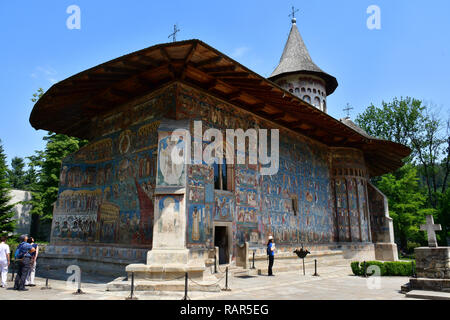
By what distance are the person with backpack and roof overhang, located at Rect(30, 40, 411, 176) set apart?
4885mm

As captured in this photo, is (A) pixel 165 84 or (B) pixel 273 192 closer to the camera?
(A) pixel 165 84

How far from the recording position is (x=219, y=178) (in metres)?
10.7

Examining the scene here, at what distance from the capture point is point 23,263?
732cm

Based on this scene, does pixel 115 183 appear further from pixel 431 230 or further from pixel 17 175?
pixel 17 175

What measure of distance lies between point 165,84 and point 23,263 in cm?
610

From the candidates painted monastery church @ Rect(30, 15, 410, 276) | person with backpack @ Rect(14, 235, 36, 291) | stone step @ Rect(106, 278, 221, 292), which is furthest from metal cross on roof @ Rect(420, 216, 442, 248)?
person with backpack @ Rect(14, 235, 36, 291)

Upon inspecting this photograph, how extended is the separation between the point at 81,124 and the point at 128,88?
4.93 meters

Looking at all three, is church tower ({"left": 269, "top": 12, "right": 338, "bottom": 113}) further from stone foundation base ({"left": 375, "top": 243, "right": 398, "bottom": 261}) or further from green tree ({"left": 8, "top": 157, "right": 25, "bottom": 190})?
green tree ({"left": 8, "top": 157, "right": 25, "bottom": 190})

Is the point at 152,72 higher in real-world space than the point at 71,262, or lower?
higher

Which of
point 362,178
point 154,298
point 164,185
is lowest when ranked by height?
point 154,298

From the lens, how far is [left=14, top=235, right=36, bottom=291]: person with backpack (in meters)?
7.29

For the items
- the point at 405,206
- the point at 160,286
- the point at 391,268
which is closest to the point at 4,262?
the point at 160,286

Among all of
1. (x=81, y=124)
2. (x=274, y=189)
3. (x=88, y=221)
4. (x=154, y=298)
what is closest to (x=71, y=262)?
(x=88, y=221)

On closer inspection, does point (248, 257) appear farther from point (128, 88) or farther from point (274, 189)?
point (128, 88)
